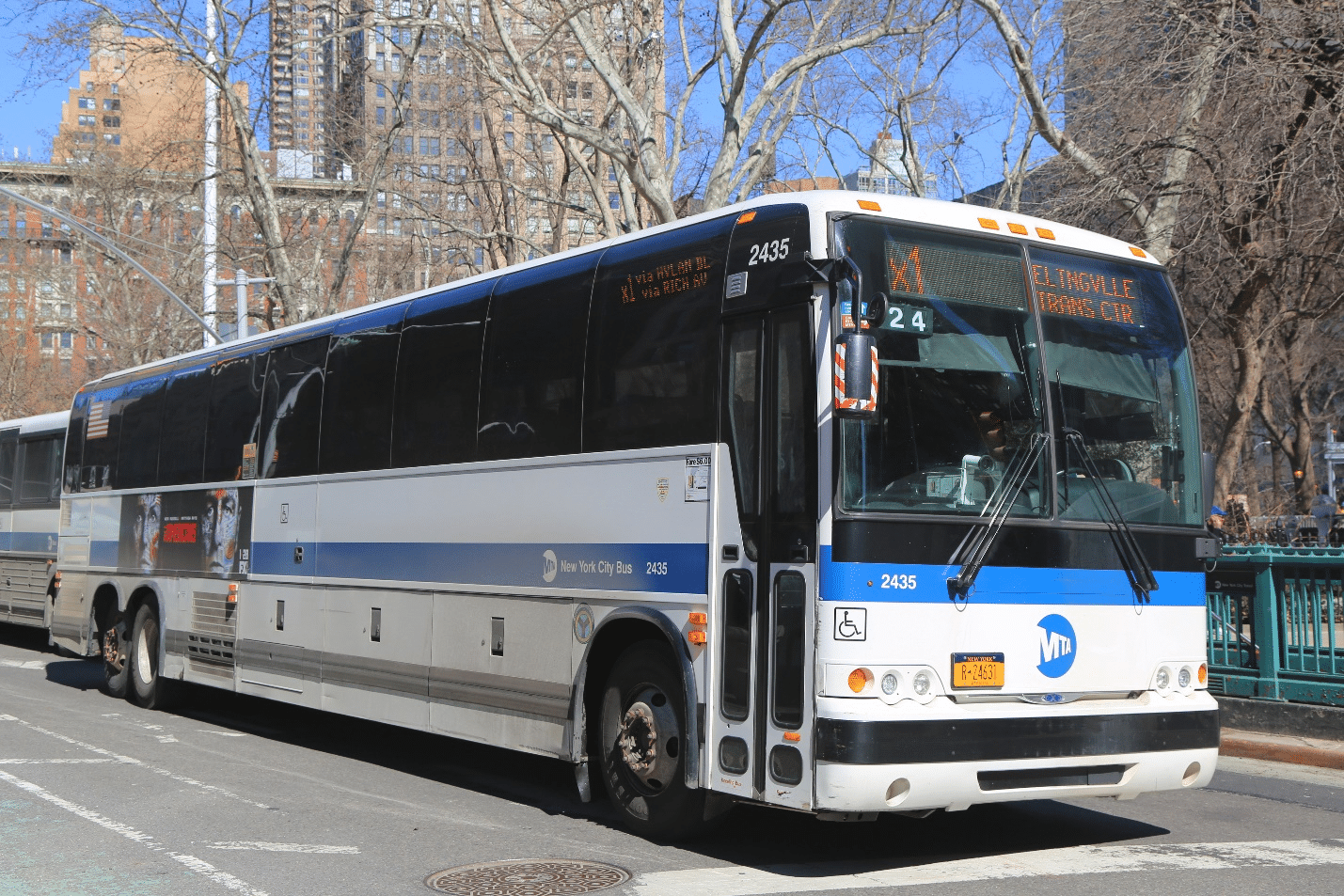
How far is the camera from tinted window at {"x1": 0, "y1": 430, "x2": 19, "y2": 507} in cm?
2250

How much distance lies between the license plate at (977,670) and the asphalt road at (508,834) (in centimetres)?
95

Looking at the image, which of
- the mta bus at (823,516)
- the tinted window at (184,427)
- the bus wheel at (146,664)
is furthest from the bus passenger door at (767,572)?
the bus wheel at (146,664)

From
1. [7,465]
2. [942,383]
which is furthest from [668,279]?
[7,465]

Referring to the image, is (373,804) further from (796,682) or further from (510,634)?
(796,682)

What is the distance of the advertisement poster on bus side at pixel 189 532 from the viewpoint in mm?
13375

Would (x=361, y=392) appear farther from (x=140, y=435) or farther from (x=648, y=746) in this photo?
(x=140, y=435)

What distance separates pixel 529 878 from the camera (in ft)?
23.2

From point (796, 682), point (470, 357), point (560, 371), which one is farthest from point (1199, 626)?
point (470, 357)

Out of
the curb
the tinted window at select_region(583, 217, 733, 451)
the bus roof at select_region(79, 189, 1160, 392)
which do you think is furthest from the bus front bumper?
the curb

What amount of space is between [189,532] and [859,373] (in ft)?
31.4

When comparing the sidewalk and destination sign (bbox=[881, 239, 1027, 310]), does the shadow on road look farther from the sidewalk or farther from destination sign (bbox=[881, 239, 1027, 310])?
destination sign (bbox=[881, 239, 1027, 310])

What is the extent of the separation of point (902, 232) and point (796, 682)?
7.75ft

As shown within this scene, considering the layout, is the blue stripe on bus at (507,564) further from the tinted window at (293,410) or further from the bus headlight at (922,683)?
the bus headlight at (922,683)

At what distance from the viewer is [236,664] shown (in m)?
13.2
